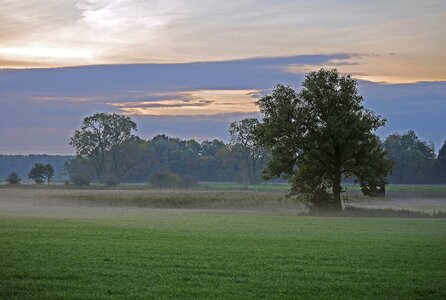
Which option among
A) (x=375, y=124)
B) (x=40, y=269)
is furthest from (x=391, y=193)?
(x=40, y=269)

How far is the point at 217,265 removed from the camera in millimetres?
22094

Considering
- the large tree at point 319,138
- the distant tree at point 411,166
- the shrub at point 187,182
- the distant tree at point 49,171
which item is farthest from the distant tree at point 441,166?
the large tree at point 319,138

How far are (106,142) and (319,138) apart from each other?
326 feet

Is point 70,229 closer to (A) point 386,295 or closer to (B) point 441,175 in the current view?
(A) point 386,295

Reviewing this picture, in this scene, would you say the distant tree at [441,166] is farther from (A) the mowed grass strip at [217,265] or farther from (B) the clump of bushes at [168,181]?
(A) the mowed grass strip at [217,265]

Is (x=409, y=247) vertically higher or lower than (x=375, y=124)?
lower

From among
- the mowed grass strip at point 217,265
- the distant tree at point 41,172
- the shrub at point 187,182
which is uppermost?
the distant tree at point 41,172

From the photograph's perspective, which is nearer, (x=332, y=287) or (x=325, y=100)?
(x=332, y=287)

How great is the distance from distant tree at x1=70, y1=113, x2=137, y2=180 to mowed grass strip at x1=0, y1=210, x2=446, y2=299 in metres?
121

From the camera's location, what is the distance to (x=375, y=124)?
206 feet

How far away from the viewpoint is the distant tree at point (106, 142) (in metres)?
153

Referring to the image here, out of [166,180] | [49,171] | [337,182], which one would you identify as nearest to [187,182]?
[166,180]

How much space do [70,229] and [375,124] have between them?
34.7m

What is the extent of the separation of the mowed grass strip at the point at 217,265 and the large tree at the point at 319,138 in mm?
28539
